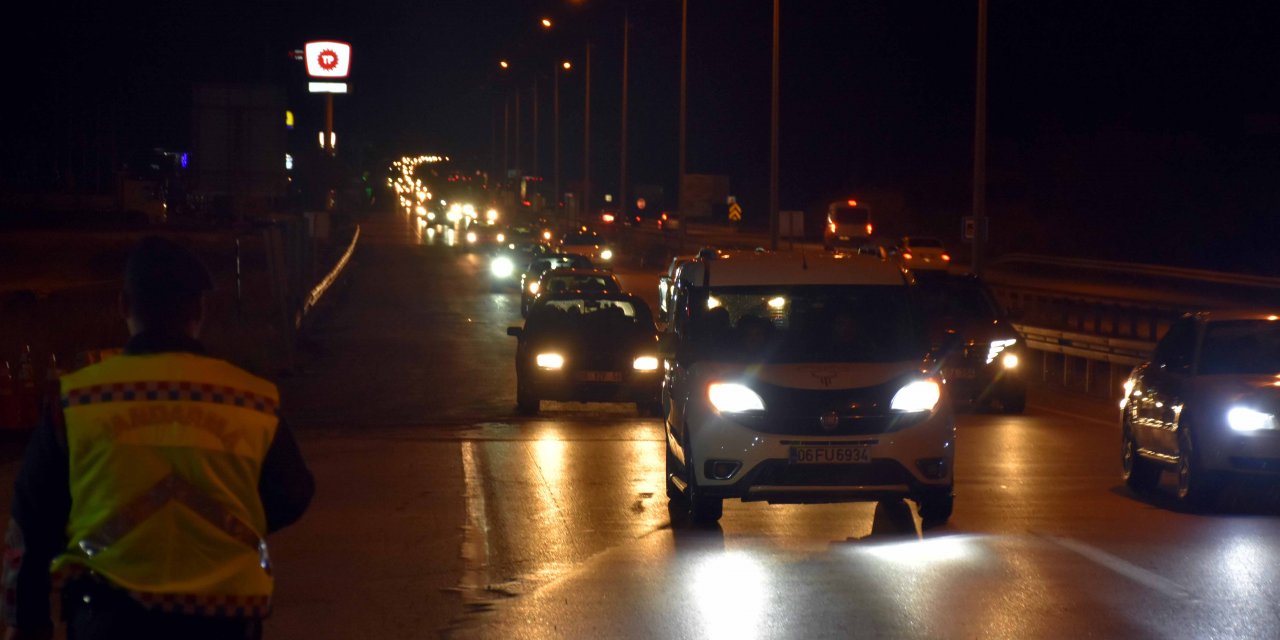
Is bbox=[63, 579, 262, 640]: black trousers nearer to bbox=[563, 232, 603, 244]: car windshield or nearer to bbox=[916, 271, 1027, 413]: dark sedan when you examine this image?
bbox=[916, 271, 1027, 413]: dark sedan

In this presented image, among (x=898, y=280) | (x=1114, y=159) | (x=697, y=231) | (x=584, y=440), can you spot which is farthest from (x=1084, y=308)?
(x=697, y=231)

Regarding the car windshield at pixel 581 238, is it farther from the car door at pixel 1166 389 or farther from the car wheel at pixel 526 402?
the car door at pixel 1166 389

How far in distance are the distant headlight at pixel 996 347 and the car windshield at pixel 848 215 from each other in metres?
60.3

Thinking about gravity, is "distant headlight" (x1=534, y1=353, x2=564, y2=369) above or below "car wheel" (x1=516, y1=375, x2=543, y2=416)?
above

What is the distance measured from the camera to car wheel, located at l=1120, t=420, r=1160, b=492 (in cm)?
1347

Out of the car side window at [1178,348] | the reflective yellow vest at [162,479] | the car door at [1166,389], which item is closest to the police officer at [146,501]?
the reflective yellow vest at [162,479]

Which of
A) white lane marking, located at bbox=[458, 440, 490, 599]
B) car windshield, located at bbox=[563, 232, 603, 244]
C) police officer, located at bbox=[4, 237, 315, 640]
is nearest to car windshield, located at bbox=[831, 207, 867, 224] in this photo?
car windshield, located at bbox=[563, 232, 603, 244]

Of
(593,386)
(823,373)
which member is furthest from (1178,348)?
(593,386)

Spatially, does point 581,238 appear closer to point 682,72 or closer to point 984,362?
point 682,72

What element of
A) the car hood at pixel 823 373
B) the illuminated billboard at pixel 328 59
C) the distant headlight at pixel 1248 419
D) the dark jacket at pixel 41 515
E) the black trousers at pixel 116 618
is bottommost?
the distant headlight at pixel 1248 419

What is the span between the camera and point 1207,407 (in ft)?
40.8

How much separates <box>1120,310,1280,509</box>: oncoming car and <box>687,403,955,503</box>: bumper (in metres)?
2.39

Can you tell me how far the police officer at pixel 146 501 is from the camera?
13.3 feet

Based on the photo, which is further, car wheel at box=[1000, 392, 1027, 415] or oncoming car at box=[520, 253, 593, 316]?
oncoming car at box=[520, 253, 593, 316]
